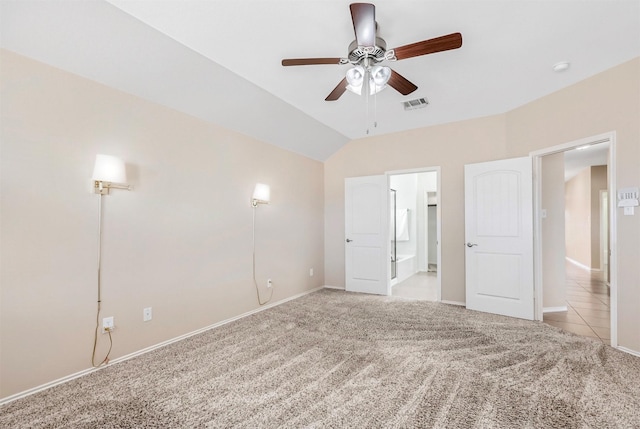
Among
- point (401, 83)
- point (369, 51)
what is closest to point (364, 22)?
point (369, 51)

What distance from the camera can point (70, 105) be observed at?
89.0 inches

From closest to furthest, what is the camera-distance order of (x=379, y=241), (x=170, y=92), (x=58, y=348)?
(x=58, y=348)
(x=170, y=92)
(x=379, y=241)

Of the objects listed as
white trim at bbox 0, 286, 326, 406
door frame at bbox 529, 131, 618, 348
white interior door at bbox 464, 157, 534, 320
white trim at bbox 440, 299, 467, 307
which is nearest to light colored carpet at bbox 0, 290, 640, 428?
white trim at bbox 0, 286, 326, 406

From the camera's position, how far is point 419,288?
5.29 metres

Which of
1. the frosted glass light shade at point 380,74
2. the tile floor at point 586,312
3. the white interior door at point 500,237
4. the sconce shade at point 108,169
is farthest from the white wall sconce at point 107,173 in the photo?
the tile floor at point 586,312

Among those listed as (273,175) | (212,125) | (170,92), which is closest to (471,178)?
(273,175)

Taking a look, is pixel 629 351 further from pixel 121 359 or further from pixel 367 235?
pixel 121 359

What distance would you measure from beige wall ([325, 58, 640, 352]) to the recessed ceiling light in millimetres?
422

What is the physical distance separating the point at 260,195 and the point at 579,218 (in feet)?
28.4

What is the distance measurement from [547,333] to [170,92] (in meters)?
4.59

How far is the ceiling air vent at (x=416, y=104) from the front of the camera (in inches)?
139

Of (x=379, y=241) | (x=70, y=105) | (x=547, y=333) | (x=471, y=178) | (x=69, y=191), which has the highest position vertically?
(x=70, y=105)

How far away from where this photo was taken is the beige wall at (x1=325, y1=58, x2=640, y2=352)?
260 centimetres

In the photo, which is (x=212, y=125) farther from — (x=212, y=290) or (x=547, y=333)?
(x=547, y=333)
